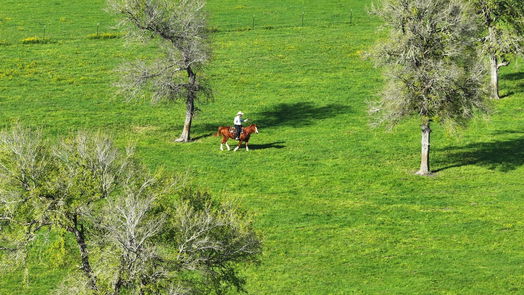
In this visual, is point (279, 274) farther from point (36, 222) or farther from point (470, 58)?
point (470, 58)

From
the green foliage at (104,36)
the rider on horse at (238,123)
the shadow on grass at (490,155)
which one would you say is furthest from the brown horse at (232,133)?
the green foliage at (104,36)

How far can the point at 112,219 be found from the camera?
103 feet

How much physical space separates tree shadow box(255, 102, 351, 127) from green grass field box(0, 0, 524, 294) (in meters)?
0.17

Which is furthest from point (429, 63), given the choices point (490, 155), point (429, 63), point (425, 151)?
point (490, 155)

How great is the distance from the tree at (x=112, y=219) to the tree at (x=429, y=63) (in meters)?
23.3

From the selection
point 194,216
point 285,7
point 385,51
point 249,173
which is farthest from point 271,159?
point 285,7

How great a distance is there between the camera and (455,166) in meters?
58.1

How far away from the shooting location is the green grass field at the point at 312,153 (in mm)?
44344

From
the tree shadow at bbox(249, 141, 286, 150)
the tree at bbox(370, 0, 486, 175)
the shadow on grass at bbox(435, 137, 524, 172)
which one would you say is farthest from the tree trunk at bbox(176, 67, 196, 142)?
the shadow on grass at bbox(435, 137, 524, 172)

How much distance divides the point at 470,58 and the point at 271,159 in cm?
1460

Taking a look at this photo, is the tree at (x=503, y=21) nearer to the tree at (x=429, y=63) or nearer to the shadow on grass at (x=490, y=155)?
the shadow on grass at (x=490, y=155)

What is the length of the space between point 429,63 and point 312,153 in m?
11.0

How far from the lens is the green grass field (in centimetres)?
4434

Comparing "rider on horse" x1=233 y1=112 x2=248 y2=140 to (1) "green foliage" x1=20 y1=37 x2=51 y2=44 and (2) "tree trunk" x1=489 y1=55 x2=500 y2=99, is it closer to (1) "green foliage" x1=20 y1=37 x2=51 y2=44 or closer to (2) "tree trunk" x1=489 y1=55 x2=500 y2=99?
(2) "tree trunk" x1=489 y1=55 x2=500 y2=99
